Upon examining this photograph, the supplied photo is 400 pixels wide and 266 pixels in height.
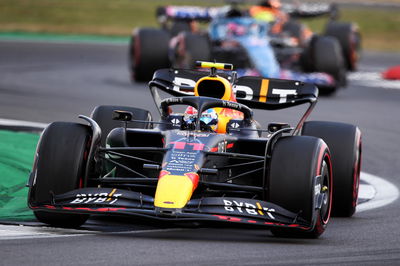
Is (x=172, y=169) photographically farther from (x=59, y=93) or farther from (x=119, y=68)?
(x=119, y=68)

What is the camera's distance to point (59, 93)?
1944 centimetres

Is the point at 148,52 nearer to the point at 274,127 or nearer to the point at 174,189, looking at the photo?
the point at 274,127

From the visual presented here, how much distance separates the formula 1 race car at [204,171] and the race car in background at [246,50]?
35.5 ft

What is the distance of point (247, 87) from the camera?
1047cm

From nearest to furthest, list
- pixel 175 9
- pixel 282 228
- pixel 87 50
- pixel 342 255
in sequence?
pixel 342 255 → pixel 282 228 → pixel 175 9 → pixel 87 50

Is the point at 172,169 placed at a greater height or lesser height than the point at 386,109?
greater

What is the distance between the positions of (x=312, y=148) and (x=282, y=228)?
67 cm

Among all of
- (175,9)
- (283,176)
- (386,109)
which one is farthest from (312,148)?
(175,9)

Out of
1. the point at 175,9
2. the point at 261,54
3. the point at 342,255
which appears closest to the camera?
the point at 342,255

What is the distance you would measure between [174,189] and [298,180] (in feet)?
3.03

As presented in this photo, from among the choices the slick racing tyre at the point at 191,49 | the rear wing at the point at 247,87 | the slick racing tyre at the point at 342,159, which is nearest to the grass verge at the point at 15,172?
the rear wing at the point at 247,87

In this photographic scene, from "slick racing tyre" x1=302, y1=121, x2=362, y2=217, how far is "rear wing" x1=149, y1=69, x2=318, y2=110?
62 cm

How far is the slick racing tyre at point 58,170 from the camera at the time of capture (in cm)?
823

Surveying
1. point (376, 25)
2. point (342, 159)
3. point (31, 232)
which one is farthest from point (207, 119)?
point (376, 25)
